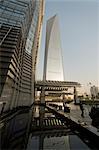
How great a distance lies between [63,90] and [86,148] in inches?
3351

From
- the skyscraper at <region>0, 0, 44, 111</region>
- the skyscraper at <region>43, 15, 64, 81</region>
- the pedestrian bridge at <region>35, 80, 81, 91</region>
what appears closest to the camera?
the skyscraper at <region>0, 0, 44, 111</region>

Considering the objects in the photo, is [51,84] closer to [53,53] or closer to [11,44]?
[53,53]

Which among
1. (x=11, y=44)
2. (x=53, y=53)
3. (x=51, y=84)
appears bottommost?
(x=51, y=84)

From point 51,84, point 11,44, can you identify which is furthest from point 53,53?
point 11,44

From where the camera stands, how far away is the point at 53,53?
313 ft

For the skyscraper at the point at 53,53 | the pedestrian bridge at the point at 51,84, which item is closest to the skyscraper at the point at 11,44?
the pedestrian bridge at the point at 51,84

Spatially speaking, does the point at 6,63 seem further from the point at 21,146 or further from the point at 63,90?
the point at 63,90

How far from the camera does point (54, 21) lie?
302ft

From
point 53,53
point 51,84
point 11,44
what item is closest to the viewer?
point 11,44

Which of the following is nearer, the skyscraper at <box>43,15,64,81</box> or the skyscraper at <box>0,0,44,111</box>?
the skyscraper at <box>0,0,44,111</box>

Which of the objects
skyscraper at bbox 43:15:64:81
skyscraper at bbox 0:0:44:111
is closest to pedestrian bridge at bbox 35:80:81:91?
skyscraper at bbox 43:15:64:81

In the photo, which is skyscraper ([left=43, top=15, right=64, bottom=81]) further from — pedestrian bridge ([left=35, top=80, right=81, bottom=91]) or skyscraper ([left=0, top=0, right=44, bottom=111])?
skyscraper ([left=0, top=0, right=44, bottom=111])

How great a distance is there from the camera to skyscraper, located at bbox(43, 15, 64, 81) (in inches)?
3634

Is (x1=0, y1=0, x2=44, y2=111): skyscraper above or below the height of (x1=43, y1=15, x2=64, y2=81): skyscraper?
below
